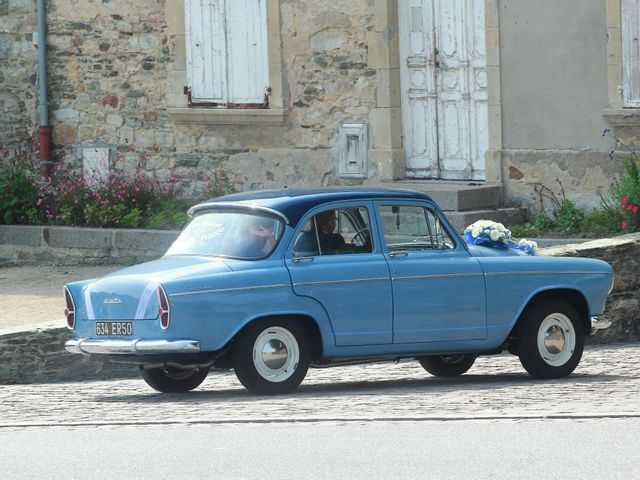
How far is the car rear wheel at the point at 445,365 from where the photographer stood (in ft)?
36.9

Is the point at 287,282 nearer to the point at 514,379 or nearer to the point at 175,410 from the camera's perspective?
the point at 175,410

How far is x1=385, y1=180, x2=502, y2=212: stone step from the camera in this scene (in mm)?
16172

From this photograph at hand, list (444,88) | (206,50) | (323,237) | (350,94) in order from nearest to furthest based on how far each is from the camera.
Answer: (323,237)
(444,88)
(350,94)
(206,50)

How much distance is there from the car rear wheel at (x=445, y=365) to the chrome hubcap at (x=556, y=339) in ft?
2.44

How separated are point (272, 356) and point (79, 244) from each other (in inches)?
347

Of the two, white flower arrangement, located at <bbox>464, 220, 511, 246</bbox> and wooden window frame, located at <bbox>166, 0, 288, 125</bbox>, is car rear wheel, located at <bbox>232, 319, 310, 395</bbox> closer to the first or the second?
white flower arrangement, located at <bbox>464, 220, 511, 246</bbox>

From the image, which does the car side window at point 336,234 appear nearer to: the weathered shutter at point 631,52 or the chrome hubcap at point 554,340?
the chrome hubcap at point 554,340

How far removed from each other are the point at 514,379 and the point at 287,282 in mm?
2072

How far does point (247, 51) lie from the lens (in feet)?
61.3

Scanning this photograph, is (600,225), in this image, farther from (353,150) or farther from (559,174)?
(353,150)

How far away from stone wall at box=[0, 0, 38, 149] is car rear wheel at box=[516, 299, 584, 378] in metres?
11.2

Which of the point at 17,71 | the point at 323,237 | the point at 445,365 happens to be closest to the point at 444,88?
the point at 17,71

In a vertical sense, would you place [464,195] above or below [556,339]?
above

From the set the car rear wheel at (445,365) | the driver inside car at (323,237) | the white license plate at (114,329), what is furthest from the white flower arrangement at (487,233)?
the white license plate at (114,329)
